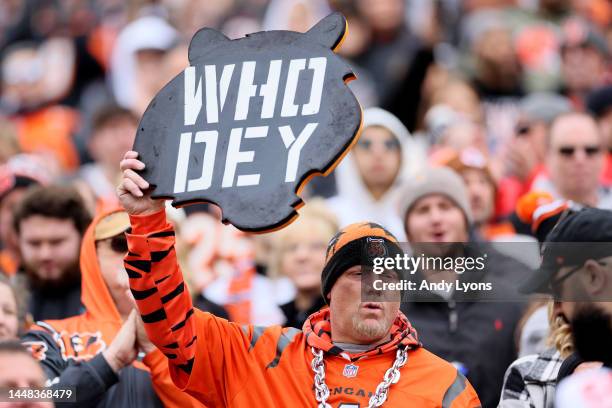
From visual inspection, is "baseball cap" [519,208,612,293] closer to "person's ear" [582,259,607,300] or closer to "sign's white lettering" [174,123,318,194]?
"person's ear" [582,259,607,300]

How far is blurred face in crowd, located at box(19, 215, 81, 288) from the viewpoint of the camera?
21.8 ft

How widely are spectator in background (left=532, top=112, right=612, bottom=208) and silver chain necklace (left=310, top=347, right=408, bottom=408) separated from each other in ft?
9.04

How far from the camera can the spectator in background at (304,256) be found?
714cm

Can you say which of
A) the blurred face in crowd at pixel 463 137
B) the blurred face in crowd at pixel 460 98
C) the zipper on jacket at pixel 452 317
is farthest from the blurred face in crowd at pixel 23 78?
the zipper on jacket at pixel 452 317

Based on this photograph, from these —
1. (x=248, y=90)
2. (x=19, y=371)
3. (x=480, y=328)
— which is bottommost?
(x=480, y=328)

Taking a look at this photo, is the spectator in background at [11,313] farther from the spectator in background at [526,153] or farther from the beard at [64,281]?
the spectator in background at [526,153]

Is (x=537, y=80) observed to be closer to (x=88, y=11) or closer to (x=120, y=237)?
(x=88, y=11)

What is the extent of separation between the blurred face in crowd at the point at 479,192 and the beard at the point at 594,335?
3222 mm

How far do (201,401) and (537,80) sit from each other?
6.48 m

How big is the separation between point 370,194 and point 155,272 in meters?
3.77

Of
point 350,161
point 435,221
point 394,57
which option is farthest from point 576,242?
point 394,57

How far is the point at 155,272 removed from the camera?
503 cm

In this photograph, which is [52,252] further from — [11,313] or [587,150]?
[587,150]

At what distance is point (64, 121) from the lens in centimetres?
1203
